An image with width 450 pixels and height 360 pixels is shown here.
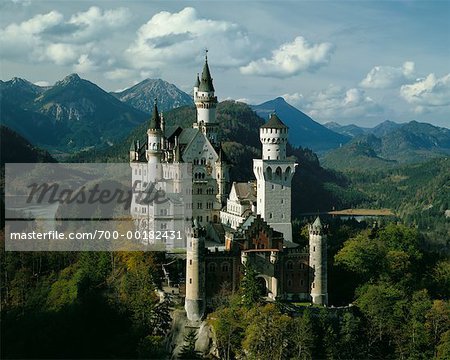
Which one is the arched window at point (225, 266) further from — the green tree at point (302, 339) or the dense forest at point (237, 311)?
the green tree at point (302, 339)

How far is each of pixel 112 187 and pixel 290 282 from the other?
5132cm

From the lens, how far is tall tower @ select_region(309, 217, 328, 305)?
7300 cm

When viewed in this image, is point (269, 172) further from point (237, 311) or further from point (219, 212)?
point (237, 311)

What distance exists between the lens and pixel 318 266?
240 feet

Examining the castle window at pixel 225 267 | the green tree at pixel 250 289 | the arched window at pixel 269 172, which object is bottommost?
the green tree at pixel 250 289

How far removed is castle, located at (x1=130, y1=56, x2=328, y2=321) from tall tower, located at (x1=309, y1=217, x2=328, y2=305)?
105mm

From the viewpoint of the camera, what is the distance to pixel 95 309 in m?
69.9

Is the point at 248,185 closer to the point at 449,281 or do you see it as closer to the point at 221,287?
the point at 221,287

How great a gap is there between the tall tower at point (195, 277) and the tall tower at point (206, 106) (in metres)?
26.8

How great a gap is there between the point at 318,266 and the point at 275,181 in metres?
11.8

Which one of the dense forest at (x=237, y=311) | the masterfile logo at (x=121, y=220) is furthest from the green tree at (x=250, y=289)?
the masterfile logo at (x=121, y=220)

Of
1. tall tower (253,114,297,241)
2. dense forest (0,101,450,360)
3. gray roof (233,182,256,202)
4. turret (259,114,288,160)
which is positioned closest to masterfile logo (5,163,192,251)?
dense forest (0,101,450,360)

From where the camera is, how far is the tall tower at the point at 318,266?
2874 inches

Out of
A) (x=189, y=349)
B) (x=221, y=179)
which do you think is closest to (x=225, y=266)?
(x=189, y=349)
